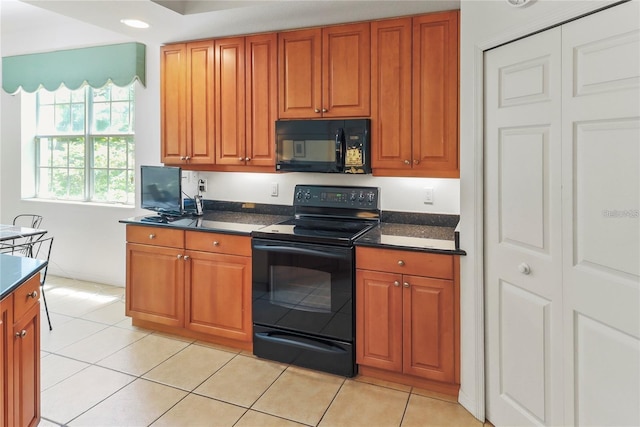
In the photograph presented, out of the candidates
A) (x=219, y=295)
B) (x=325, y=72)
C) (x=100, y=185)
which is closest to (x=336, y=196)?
(x=325, y=72)

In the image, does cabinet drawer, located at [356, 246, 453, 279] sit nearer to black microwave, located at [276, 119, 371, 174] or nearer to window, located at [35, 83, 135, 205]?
black microwave, located at [276, 119, 371, 174]

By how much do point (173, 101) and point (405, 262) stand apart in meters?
2.37

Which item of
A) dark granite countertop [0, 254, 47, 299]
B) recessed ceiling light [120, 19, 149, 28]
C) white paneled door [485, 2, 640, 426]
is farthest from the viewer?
recessed ceiling light [120, 19, 149, 28]

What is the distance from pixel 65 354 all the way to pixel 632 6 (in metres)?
3.63

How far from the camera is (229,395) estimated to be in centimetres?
246

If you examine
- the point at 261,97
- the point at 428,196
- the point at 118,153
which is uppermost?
the point at 261,97

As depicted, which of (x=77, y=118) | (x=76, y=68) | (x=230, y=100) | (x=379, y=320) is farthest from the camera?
(x=77, y=118)

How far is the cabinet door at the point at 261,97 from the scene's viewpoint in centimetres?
317

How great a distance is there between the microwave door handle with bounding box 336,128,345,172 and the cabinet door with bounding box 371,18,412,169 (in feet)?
0.71

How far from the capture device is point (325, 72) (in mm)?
3002

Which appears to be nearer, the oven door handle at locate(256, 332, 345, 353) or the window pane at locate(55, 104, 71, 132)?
the oven door handle at locate(256, 332, 345, 353)

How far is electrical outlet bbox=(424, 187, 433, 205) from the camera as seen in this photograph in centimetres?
303

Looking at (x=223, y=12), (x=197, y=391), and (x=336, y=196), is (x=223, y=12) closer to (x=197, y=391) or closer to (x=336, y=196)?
(x=336, y=196)

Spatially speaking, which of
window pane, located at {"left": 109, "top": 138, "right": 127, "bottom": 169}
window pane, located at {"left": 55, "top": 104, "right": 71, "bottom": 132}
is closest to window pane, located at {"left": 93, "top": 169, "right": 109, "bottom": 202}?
window pane, located at {"left": 109, "top": 138, "right": 127, "bottom": 169}
